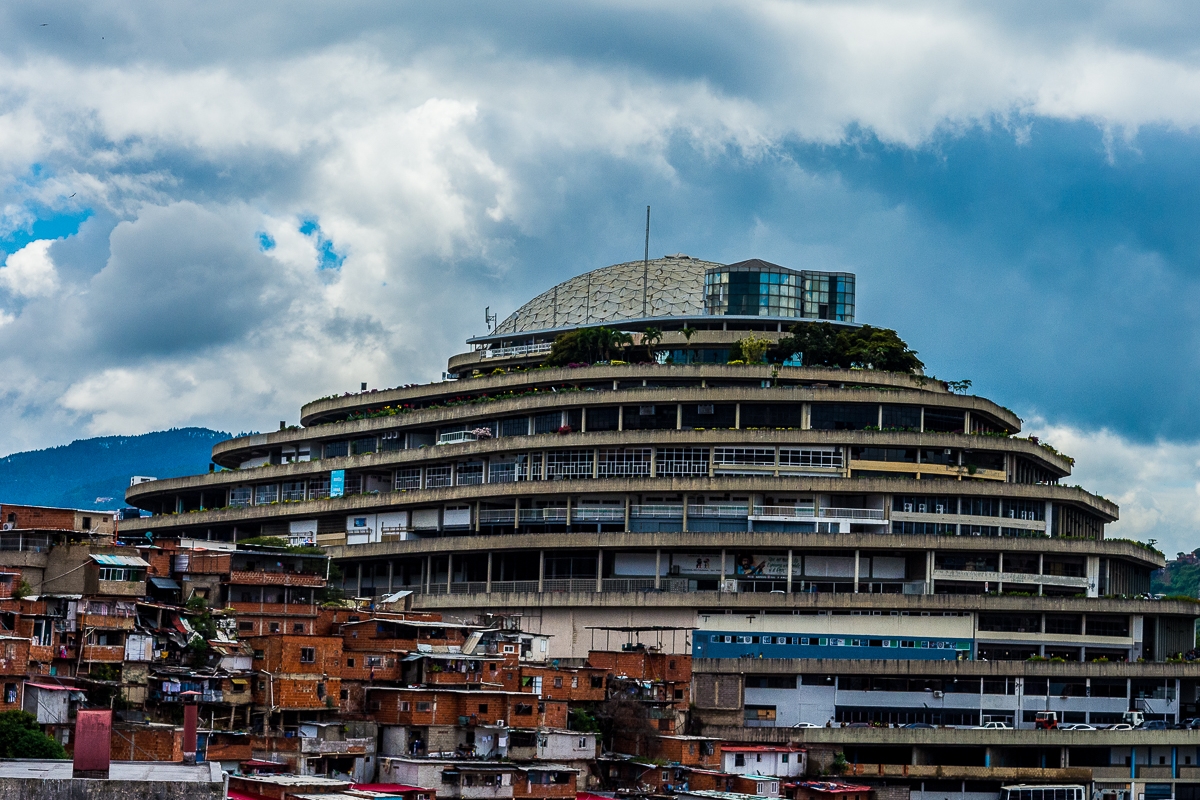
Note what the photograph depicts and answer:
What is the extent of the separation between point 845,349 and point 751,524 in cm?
1634

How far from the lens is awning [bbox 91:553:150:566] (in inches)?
3536

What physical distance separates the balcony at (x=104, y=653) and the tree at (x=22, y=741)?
9.92 metres

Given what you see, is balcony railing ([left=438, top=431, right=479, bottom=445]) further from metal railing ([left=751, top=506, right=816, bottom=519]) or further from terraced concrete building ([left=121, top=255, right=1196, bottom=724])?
metal railing ([left=751, top=506, right=816, bottom=519])

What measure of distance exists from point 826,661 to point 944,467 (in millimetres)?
16945

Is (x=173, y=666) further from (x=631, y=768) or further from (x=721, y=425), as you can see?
(x=721, y=425)

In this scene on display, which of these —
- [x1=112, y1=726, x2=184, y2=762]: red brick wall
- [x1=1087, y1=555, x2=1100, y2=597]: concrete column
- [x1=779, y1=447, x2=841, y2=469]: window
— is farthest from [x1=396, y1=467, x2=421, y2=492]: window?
[x1=112, y1=726, x2=184, y2=762]: red brick wall

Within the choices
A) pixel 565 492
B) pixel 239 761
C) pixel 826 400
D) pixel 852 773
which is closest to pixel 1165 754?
pixel 852 773

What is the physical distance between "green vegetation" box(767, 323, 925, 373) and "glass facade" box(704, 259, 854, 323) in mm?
6649

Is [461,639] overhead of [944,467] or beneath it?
beneath

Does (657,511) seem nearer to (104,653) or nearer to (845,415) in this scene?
(845,415)

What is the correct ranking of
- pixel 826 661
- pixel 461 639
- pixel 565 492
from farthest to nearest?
pixel 565 492 → pixel 826 661 → pixel 461 639

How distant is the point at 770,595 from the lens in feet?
345

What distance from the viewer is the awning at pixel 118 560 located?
89812mm

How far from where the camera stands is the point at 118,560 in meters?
90.4
